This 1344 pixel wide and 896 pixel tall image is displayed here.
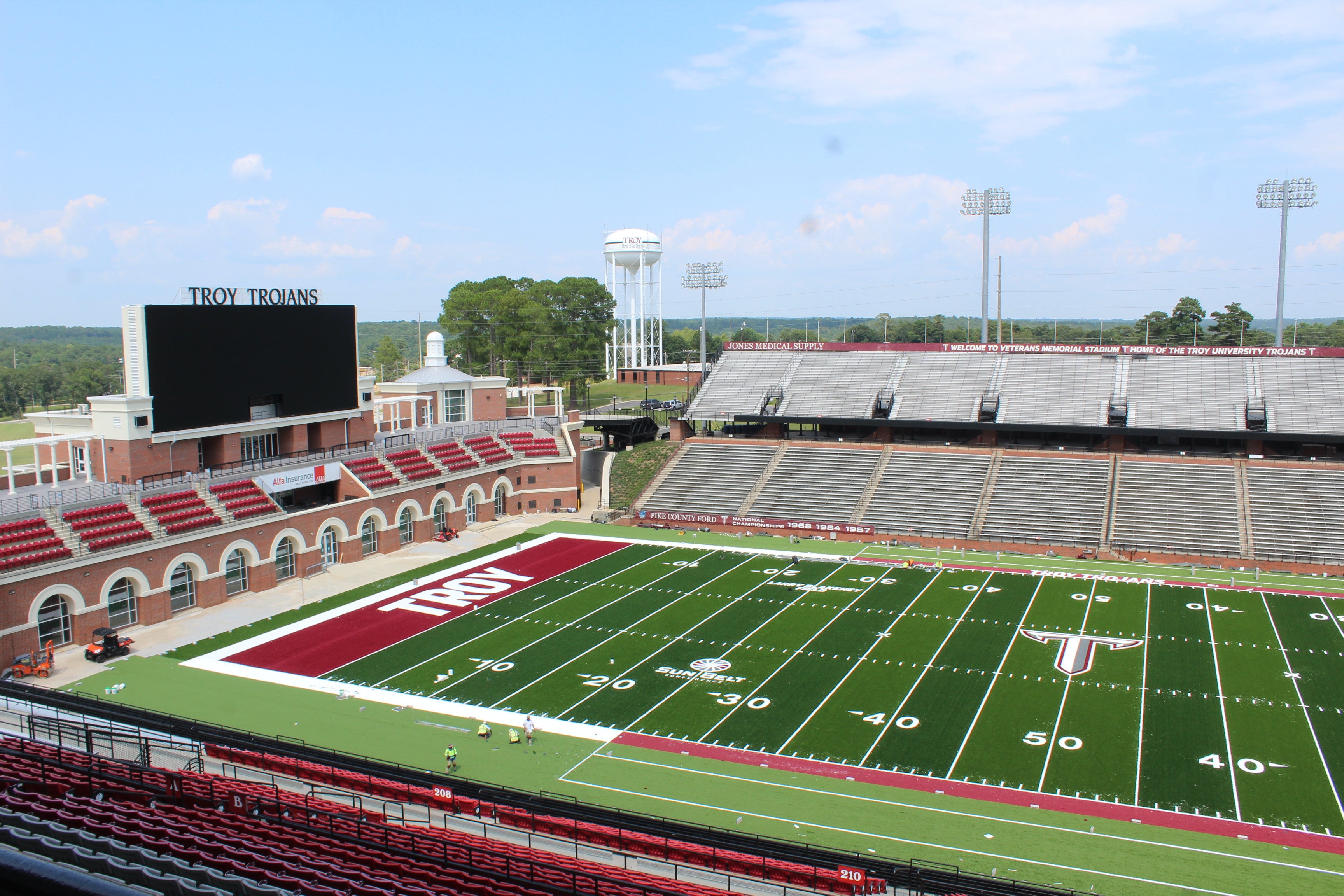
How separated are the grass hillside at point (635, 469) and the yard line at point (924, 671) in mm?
21415

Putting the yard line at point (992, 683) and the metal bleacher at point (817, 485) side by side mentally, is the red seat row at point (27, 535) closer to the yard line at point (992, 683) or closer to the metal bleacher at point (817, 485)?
the yard line at point (992, 683)

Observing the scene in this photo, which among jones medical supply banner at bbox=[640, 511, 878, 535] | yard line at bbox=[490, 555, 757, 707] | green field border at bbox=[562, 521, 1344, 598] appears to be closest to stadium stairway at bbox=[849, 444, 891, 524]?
jones medical supply banner at bbox=[640, 511, 878, 535]

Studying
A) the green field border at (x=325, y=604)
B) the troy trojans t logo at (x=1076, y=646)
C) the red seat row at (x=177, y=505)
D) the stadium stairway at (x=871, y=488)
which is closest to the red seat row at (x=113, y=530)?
the red seat row at (x=177, y=505)

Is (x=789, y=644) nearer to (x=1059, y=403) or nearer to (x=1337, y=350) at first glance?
(x=1059, y=403)

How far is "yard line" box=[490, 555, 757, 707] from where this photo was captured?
28266mm

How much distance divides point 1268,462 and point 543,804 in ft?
138

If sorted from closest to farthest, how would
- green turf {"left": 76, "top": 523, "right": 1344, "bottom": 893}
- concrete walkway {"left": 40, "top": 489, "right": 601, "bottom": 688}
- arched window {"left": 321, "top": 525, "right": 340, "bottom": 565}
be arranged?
1. green turf {"left": 76, "top": 523, "right": 1344, "bottom": 893}
2. concrete walkway {"left": 40, "top": 489, "right": 601, "bottom": 688}
3. arched window {"left": 321, "top": 525, "right": 340, "bottom": 565}

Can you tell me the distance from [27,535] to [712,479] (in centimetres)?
3275

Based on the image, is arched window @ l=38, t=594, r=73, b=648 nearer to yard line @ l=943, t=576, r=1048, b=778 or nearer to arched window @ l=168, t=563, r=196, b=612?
arched window @ l=168, t=563, r=196, b=612

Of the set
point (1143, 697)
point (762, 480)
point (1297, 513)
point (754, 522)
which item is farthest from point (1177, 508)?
point (1143, 697)

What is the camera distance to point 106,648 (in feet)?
100

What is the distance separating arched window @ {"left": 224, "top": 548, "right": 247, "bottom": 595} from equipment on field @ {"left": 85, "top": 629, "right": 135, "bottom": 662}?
5.95 m

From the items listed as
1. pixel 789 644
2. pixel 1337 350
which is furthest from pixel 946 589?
pixel 1337 350

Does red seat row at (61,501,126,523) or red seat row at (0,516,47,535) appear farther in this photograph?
red seat row at (61,501,126,523)
